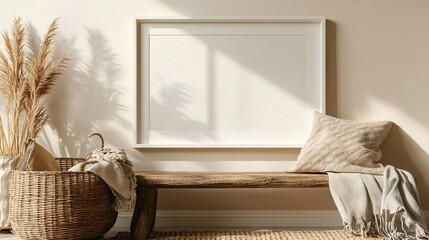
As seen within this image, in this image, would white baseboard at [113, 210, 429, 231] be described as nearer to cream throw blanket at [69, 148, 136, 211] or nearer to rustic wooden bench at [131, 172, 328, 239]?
rustic wooden bench at [131, 172, 328, 239]

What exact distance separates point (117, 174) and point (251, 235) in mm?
920

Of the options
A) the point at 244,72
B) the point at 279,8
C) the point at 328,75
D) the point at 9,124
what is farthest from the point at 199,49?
the point at 9,124

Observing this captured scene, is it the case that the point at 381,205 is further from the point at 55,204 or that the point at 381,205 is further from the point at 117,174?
the point at 55,204

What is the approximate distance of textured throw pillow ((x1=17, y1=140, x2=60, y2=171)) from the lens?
10.2 ft

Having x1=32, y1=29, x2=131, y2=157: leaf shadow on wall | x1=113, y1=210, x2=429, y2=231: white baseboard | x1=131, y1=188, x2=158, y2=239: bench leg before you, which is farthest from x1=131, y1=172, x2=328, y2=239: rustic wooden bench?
x1=32, y1=29, x2=131, y2=157: leaf shadow on wall

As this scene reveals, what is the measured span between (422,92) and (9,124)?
9.40 ft

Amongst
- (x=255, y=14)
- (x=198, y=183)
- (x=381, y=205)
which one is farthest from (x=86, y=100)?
(x=381, y=205)

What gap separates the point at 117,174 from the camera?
10.3 ft

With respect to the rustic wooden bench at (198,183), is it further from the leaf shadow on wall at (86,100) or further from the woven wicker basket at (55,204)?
the leaf shadow on wall at (86,100)

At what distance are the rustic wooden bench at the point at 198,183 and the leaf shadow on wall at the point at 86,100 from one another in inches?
24.1

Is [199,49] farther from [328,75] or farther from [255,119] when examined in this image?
[328,75]

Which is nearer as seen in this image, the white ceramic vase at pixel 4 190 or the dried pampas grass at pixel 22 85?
the white ceramic vase at pixel 4 190

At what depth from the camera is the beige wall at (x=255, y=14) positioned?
148 inches

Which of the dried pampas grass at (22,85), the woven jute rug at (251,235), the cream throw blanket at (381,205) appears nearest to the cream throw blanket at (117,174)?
the woven jute rug at (251,235)
